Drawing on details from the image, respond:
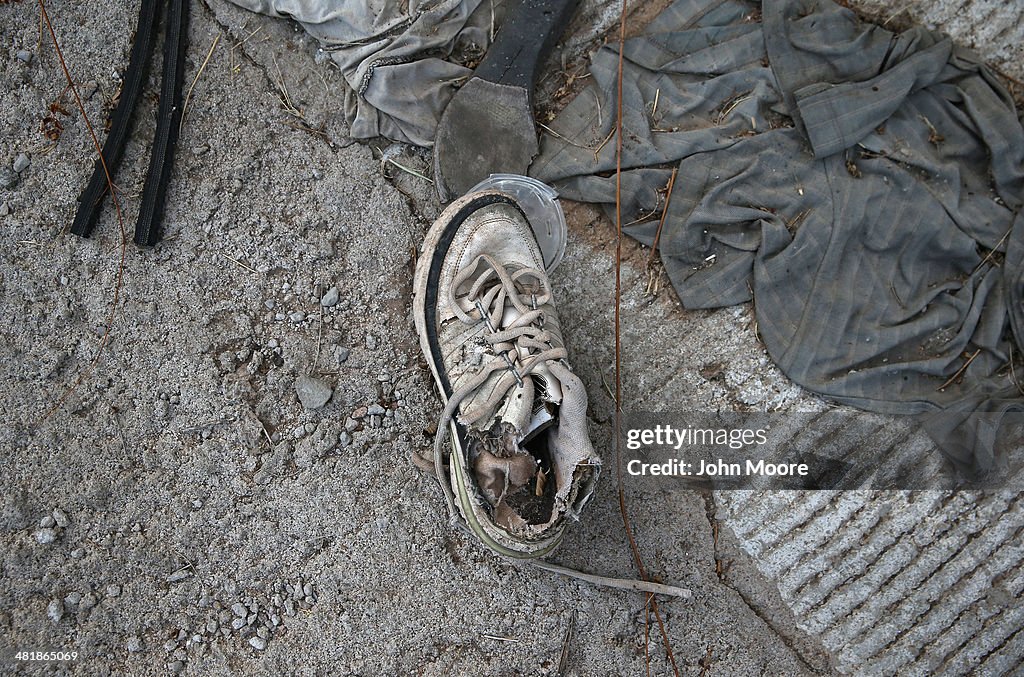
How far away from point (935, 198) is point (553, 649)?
61.3 inches

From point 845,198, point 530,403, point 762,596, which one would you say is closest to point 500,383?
point 530,403

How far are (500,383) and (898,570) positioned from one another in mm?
1192

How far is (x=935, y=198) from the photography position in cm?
179

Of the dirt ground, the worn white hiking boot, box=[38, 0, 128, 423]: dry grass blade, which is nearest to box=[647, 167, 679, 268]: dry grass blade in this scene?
the dirt ground

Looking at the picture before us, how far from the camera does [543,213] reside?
6.19ft

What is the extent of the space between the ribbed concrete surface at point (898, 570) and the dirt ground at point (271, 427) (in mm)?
21

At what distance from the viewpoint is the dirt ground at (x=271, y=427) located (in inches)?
65.4

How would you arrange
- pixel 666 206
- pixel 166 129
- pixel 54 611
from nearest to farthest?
pixel 54 611 → pixel 166 129 → pixel 666 206

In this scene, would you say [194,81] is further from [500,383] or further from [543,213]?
[500,383]

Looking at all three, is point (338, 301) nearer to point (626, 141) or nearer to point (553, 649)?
point (626, 141)

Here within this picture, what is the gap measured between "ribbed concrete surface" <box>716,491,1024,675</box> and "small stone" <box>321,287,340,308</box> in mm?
1175

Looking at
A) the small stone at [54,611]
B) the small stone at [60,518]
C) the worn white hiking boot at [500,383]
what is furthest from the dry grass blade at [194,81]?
the small stone at [54,611]

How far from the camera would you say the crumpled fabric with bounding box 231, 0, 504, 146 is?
1783 mm

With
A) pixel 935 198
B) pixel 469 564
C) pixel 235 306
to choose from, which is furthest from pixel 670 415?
pixel 235 306
